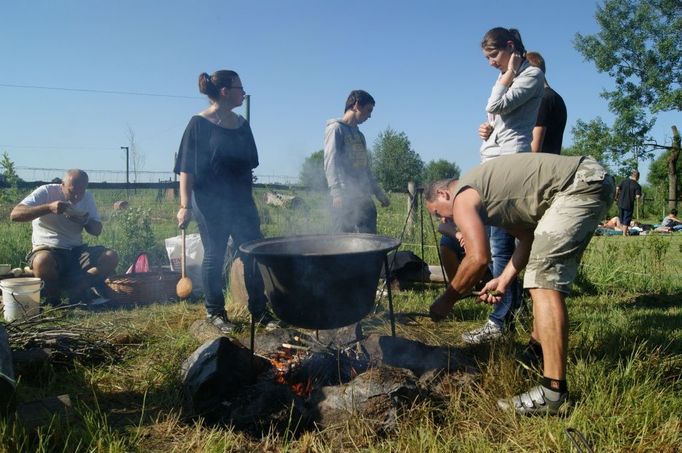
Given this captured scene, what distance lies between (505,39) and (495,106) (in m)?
0.49

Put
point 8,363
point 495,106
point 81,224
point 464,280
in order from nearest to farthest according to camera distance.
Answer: point 8,363 < point 464,280 < point 495,106 < point 81,224

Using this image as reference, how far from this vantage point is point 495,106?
3293mm

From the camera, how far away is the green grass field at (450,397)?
2049 mm

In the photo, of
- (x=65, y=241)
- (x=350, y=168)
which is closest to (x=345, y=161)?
(x=350, y=168)

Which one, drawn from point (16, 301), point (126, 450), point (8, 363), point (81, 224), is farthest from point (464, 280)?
point (81, 224)

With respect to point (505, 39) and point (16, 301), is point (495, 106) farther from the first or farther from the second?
point (16, 301)

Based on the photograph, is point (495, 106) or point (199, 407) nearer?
point (199, 407)

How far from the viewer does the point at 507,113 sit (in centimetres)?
335

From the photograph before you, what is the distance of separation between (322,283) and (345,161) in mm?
2431

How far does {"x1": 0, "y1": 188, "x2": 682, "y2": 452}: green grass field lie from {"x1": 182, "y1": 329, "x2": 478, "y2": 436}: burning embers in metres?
0.09

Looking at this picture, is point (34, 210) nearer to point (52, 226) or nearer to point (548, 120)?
point (52, 226)

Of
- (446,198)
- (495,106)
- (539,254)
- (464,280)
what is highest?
(495,106)

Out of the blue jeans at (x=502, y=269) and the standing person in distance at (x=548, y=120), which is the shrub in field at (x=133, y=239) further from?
the standing person in distance at (x=548, y=120)

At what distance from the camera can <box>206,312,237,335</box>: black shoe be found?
3664 mm
